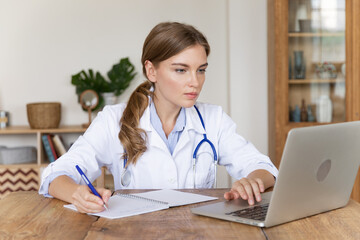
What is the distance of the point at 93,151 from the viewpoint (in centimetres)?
190

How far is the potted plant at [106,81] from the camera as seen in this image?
421cm

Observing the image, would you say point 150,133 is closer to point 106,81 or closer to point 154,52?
point 154,52

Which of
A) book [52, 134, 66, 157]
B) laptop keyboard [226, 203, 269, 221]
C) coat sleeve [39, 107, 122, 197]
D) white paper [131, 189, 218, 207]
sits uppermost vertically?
coat sleeve [39, 107, 122, 197]

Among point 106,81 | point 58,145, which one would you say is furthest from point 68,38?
point 58,145

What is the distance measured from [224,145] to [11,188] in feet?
7.79

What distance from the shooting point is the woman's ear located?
2031 millimetres

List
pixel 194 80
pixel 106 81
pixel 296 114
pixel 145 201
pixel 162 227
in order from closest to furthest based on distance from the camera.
Result: pixel 162 227 → pixel 145 201 → pixel 194 80 → pixel 296 114 → pixel 106 81

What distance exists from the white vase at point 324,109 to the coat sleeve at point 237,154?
6.60 ft

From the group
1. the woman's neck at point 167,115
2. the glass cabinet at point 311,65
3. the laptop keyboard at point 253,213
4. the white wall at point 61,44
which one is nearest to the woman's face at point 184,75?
the woman's neck at point 167,115

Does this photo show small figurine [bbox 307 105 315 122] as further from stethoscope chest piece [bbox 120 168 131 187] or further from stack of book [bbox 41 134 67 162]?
stethoscope chest piece [bbox 120 168 131 187]

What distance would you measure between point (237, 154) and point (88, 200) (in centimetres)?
78

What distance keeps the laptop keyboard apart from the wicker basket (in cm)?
289

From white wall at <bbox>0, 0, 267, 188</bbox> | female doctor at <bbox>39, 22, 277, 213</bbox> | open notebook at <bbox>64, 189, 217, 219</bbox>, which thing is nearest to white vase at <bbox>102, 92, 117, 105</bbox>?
white wall at <bbox>0, 0, 267, 188</bbox>

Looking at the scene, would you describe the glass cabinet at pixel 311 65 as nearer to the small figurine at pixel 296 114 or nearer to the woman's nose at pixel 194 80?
the small figurine at pixel 296 114
